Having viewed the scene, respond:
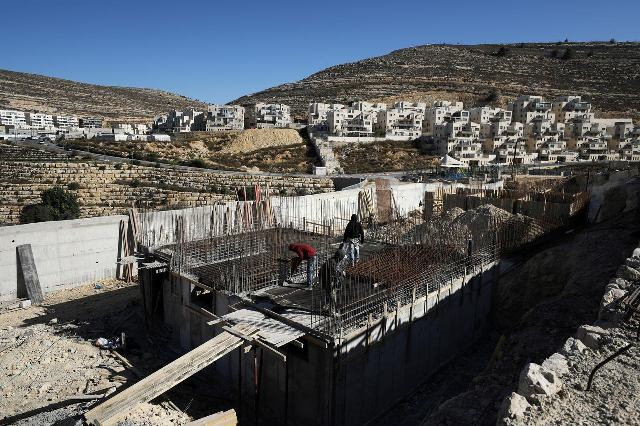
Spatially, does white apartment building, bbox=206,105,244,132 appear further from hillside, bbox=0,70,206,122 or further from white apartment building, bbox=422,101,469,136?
white apartment building, bbox=422,101,469,136

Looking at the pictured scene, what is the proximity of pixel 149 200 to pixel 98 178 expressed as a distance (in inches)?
291

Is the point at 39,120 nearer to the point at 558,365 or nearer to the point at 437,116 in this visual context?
the point at 437,116

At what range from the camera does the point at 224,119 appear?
229 feet

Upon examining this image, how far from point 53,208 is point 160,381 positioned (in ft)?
67.8

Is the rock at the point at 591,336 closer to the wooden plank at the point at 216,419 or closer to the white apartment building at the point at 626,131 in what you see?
the wooden plank at the point at 216,419

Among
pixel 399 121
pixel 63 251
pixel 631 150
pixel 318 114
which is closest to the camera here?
pixel 63 251

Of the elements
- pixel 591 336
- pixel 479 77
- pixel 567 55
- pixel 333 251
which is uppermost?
pixel 567 55

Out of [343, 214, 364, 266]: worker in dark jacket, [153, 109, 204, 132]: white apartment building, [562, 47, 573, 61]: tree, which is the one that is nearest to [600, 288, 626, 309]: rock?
[343, 214, 364, 266]: worker in dark jacket

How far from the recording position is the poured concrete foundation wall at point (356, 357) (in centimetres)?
608

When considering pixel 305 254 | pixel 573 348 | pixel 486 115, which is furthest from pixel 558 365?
pixel 486 115

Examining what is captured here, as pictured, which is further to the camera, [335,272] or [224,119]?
[224,119]

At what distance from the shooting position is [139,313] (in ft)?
33.8

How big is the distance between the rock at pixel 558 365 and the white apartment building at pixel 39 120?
290 ft

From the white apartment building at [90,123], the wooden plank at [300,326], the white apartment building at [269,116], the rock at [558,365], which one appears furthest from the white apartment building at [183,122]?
the rock at [558,365]
